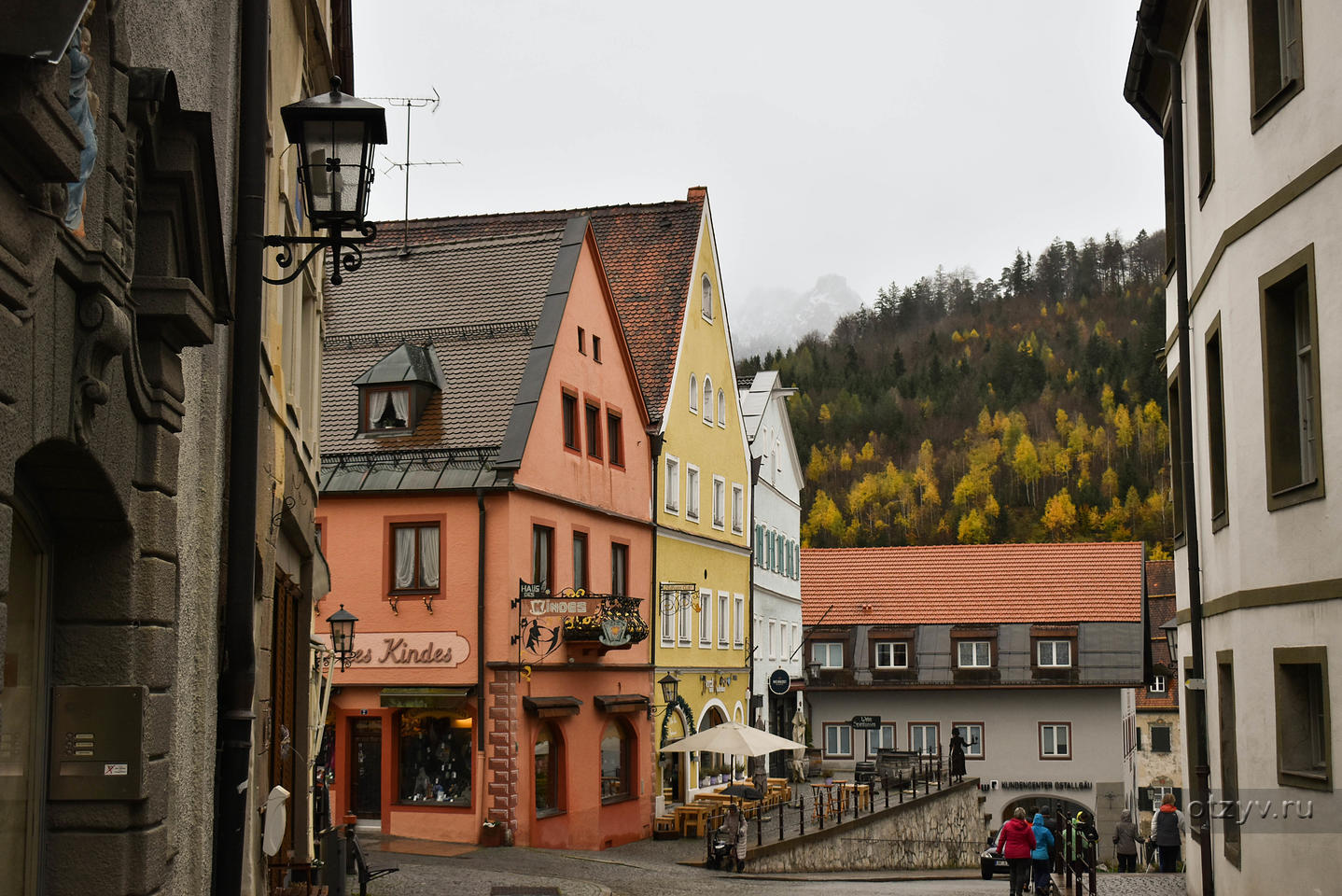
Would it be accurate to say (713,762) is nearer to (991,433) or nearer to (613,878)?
(613,878)

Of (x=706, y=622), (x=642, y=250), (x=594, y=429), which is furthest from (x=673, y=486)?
(x=642, y=250)

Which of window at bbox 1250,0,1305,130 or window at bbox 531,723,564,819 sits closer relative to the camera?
window at bbox 1250,0,1305,130

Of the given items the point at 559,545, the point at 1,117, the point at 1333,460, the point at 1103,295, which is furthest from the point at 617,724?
the point at 1103,295

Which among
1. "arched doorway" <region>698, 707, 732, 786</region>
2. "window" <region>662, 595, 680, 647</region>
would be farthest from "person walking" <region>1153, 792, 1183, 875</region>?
"arched doorway" <region>698, 707, 732, 786</region>

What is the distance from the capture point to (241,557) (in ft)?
28.1

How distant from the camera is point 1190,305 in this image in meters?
17.9

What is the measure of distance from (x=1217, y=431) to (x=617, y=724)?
1762 centimetres

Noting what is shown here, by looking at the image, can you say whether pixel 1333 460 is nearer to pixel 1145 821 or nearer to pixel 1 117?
pixel 1 117

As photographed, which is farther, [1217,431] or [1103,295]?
[1103,295]

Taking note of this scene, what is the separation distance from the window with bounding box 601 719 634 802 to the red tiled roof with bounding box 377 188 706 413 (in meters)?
7.25

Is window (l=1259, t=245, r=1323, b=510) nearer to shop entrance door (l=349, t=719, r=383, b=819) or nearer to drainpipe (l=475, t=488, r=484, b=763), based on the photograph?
drainpipe (l=475, t=488, r=484, b=763)

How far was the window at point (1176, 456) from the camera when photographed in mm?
19250

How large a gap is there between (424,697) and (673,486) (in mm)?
10261

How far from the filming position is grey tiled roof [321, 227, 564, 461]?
28.4m
